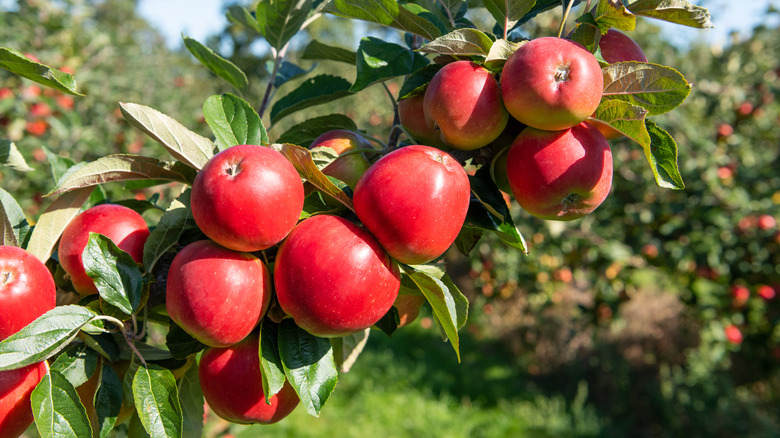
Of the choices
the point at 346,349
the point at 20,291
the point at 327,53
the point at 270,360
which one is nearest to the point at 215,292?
the point at 270,360

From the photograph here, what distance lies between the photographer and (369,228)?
0.62 metres

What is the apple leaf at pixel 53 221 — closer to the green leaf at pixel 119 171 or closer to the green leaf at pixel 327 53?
the green leaf at pixel 119 171

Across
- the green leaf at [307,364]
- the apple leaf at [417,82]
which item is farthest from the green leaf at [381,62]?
the green leaf at [307,364]

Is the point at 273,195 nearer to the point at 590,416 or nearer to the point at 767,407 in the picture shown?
the point at 590,416

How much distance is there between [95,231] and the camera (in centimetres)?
70

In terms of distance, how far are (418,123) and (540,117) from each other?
0.19 metres

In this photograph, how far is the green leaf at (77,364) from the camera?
2.08ft

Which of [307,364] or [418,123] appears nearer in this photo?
[307,364]

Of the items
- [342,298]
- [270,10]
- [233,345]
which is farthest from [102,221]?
[270,10]

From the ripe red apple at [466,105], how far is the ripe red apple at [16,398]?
0.56 meters

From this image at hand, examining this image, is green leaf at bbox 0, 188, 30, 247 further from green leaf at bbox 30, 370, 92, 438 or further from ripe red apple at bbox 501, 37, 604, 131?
ripe red apple at bbox 501, 37, 604, 131

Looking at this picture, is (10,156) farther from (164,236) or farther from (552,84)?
(552,84)

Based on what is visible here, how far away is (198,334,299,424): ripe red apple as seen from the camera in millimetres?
694

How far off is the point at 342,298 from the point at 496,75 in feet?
1.18
